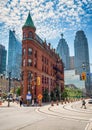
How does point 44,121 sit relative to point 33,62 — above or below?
below

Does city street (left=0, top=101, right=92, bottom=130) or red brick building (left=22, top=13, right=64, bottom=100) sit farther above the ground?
red brick building (left=22, top=13, right=64, bottom=100)

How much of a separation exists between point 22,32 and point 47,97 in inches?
911

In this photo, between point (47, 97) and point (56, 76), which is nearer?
Answer: point (47, 97)

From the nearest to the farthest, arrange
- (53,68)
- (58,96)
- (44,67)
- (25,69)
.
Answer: (25,69)
(44,67)
(58,96)
(53,68)

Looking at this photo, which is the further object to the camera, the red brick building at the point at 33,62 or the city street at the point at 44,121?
the red brick building at the point at 33,62

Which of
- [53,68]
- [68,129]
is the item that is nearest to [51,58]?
[53,68]

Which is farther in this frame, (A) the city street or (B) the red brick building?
(B) the red brick building

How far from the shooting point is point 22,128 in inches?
534

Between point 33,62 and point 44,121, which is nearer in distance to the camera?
point 44,121

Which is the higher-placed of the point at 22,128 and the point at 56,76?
the point at 56,76

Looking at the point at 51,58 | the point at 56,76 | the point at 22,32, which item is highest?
the point at 22,32

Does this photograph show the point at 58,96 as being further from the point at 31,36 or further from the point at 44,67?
the point at 31,36

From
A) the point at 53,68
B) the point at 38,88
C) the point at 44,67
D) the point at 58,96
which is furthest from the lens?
the point at 53,68

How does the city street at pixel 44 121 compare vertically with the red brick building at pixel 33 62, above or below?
below
